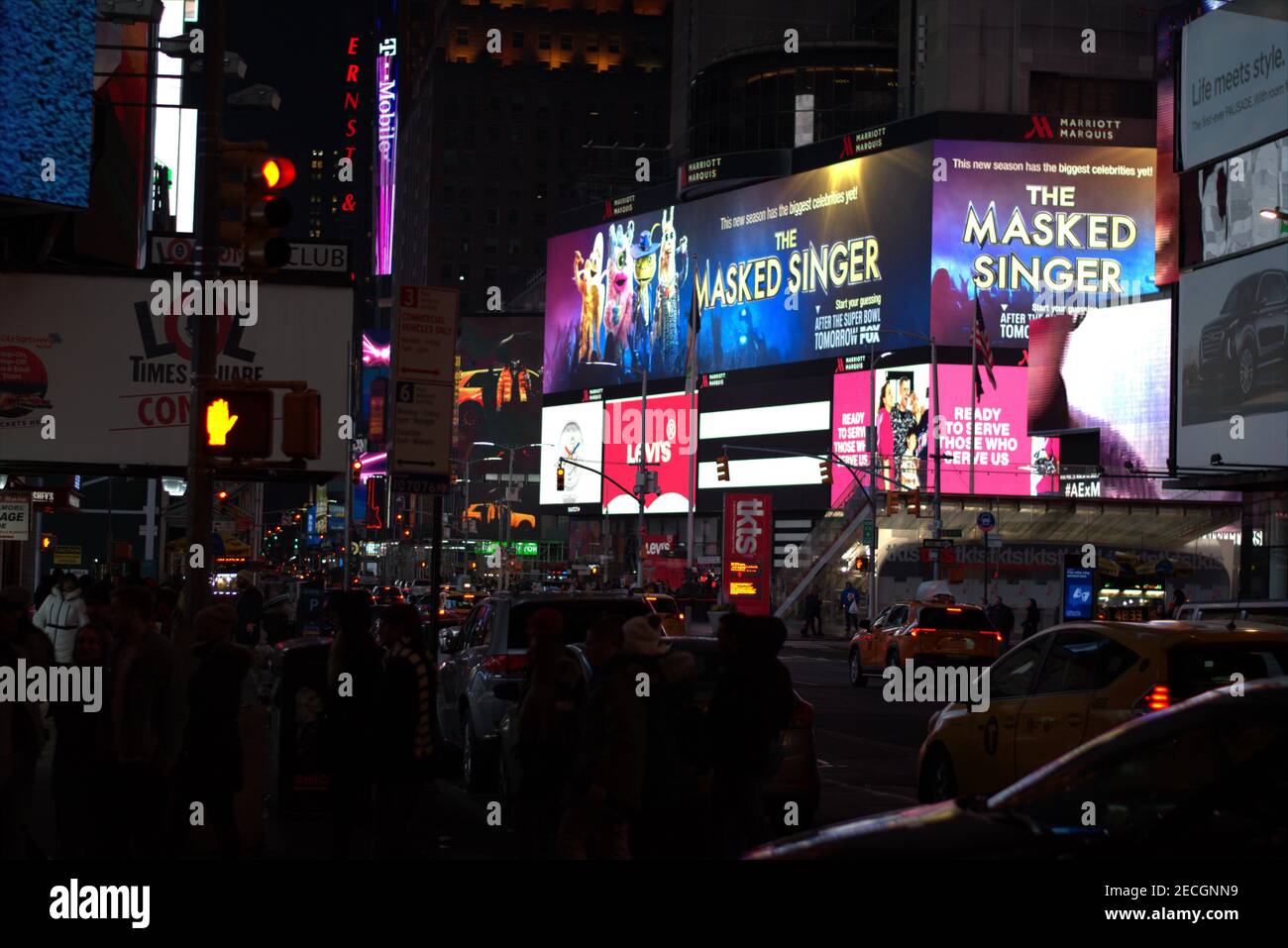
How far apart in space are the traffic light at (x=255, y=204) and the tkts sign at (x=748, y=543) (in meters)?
30.9

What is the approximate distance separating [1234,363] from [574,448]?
75500 millimetres

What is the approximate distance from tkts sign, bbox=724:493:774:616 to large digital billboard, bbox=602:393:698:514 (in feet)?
196

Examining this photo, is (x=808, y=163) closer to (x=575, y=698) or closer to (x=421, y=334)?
(x=421, y=334)

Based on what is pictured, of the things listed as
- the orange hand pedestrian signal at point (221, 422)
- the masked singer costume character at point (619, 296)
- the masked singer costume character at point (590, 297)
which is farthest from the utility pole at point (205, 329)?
the masked singer costume character at point (590, 297)

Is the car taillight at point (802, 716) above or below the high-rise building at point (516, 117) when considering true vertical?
below

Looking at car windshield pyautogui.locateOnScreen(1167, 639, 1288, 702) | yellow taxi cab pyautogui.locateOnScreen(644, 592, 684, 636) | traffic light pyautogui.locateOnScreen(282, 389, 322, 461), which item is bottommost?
yellow taxi cab pyautogui.locateOnScreen(644, 592, 684, 636)

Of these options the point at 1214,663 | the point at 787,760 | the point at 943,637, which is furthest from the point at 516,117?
the point at 1214,663

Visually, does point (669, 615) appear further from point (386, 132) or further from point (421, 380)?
point (386, 132)

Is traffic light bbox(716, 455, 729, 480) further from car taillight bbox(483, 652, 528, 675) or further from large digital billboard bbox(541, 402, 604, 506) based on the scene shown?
large digital billboard bbox(541, 402, 604, 506)

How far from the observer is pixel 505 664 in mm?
15570

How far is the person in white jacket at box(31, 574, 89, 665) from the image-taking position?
18.9m

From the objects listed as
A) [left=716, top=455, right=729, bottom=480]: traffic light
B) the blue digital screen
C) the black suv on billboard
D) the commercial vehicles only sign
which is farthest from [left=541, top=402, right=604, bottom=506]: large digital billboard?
the commercial vehicles only sign

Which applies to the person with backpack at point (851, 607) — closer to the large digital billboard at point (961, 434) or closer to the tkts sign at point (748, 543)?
the large digital billboard at point (961, 434)

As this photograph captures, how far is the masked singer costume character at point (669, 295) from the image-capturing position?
10825 cm
